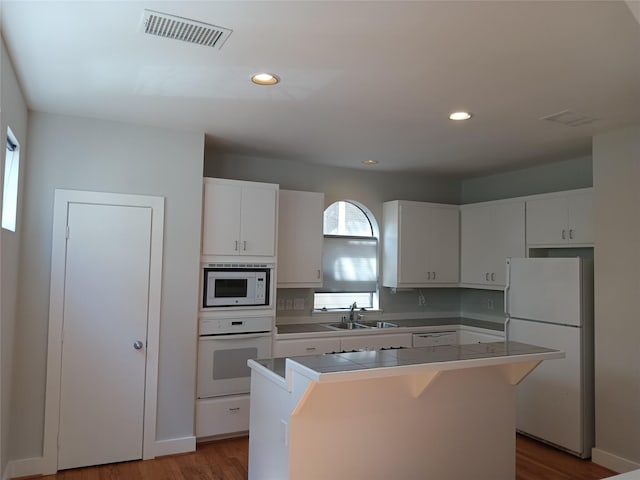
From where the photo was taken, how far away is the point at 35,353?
134 inches

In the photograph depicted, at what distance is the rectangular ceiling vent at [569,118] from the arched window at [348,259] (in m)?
2.54

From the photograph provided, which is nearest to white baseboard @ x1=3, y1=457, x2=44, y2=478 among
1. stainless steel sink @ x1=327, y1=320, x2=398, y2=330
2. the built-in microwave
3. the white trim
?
the white trim

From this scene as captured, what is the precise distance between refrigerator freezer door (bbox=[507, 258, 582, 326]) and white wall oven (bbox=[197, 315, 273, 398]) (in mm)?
2378

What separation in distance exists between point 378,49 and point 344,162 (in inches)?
107

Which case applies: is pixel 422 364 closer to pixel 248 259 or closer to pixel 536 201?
pixel 248 259

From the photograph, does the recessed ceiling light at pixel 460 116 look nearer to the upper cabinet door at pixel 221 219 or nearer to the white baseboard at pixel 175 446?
the upper cabinet door at pixel 221 219

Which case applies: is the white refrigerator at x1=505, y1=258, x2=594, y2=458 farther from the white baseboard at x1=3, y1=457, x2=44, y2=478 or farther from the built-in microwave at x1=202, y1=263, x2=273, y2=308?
the white baseboard at x1=3, y1=457, x2=44, y2=478

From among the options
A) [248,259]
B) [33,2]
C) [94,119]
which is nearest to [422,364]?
[248,259]

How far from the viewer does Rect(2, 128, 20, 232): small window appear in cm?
292

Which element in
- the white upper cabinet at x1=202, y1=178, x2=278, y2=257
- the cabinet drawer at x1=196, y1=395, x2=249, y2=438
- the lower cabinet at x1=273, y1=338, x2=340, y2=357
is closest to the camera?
the cabinet drawer at x1=196, y1=395, x2=249, y2=438

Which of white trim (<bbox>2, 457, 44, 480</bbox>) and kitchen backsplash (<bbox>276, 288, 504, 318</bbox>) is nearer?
white trim (<bbox>2, 457, 44, 480</bbox>)

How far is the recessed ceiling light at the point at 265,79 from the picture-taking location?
271cm

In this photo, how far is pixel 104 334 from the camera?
3.61 meters

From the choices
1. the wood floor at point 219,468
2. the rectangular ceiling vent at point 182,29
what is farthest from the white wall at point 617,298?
the rectangular ceiling vent at point 182,29
